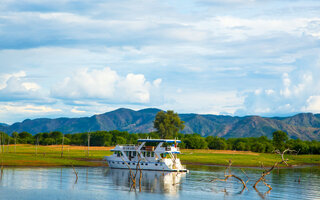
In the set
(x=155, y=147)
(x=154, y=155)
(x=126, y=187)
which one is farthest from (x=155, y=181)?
(x=155, y=147)

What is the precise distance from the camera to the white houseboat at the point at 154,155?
93.0m

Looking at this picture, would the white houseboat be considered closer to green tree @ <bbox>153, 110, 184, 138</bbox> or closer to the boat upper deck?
the boat upper deck

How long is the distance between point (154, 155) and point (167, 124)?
79787mm

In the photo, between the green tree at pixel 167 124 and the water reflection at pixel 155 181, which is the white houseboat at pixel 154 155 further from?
the green tree at pixel 167 124

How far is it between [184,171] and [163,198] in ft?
117

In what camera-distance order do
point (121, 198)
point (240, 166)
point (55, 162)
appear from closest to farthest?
1. point (121, 198)
2. point (55, 162)
3. point (240, 166)

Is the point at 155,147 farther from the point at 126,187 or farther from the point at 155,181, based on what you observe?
the point at 126,187

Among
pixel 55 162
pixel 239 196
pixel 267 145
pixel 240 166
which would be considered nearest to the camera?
pixel 239 196

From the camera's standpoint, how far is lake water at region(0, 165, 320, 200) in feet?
189

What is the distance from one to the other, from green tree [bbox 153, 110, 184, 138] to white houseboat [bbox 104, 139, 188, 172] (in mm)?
76051

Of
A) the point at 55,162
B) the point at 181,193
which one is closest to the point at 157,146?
the point at 55,162

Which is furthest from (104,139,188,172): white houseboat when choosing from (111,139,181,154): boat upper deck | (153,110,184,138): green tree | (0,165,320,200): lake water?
(153,110,184,138): green tree

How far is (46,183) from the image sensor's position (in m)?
66.4

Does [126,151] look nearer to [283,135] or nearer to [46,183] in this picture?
[46,183]
